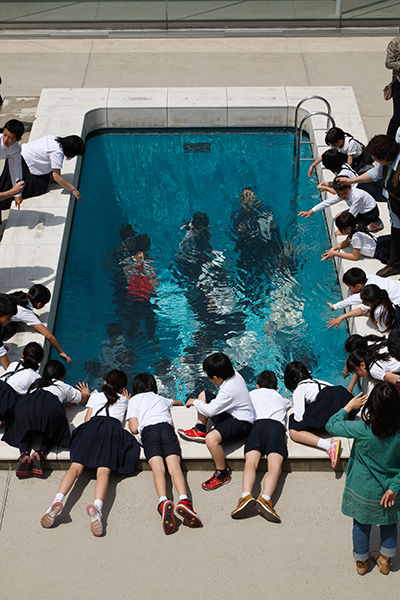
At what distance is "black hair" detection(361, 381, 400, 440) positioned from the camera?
4.57 m

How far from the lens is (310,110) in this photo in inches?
436

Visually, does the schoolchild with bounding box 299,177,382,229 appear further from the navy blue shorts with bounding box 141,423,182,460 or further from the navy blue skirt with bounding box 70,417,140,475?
the navy blue skirt with bounding box 70,417,140,475

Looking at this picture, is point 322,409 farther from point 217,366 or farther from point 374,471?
point 374,471

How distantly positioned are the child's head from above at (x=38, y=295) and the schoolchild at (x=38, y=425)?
1.30m

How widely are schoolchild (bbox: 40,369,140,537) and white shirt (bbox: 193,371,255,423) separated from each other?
2.44 ft

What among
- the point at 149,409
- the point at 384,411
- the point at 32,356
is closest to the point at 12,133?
the point at 32,356

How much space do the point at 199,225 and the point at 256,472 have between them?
4.32 metres

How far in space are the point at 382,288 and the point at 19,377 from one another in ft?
12.7

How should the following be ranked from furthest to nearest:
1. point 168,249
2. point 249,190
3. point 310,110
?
1. point 310,110
2. point 249,190
3. point 168,249

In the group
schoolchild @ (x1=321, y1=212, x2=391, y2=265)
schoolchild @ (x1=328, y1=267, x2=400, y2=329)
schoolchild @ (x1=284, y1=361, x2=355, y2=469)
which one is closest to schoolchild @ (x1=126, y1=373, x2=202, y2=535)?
schoolchild @ (x1=284, y1=361, x2=355, y2=469)

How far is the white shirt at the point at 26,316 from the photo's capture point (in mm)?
7145

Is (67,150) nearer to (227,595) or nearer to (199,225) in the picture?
(199,225)

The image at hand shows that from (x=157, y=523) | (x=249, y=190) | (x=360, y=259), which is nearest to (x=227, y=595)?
(x=157, y=523)

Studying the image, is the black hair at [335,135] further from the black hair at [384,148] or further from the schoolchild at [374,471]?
the schoolchild at [374,471]
